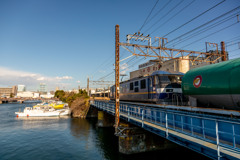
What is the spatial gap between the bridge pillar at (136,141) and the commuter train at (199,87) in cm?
369

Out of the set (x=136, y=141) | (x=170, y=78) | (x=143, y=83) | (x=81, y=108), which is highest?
(x=170, y=78)

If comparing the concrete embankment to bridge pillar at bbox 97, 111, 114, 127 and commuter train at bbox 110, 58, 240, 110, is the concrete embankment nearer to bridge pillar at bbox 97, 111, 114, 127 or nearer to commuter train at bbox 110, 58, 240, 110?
bridge pillar at bbox 97, 111, 114, 127

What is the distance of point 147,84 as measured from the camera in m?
16.9

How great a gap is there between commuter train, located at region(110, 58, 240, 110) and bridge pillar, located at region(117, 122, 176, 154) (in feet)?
12.1

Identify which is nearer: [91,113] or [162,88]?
[162,88]

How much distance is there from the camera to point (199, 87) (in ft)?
36.8

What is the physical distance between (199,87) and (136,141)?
814 cm

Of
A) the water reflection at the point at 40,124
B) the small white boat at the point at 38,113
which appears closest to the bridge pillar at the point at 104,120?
the water reflection at the point at 40,124

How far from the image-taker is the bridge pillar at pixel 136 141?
588 inches

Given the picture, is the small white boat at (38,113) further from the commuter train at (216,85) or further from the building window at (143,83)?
the commuter train at (216,85)

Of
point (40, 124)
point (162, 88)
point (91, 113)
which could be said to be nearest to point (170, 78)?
point (162, 88)

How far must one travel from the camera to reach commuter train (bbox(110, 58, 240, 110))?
9.11 meters

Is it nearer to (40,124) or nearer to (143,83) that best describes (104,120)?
(40,124)

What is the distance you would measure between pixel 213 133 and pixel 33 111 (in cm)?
4795
